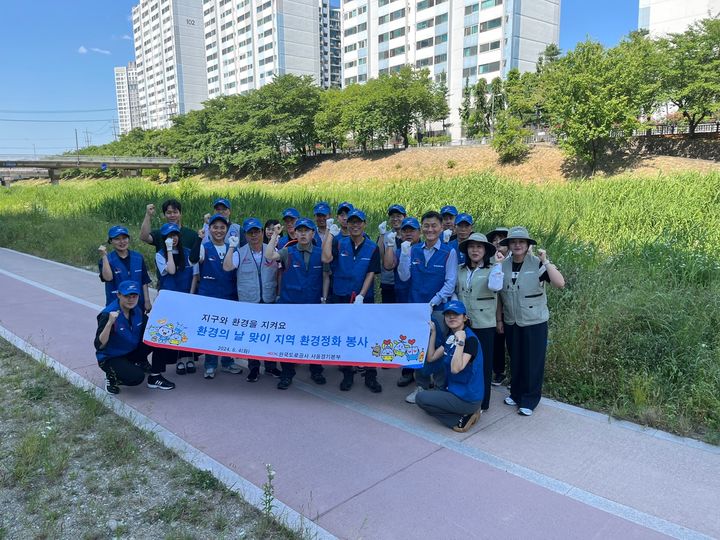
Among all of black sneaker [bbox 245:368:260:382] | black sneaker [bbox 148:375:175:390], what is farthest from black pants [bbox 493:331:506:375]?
black sneaker [bbox 148:375:175:390]

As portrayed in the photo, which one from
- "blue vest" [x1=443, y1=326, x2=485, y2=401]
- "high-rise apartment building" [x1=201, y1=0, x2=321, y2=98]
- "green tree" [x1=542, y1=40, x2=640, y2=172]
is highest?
"high-rise apartment building" [x1=201, y1=0, x2=321, y2=98]

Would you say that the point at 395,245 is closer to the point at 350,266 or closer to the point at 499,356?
the point at 350,266

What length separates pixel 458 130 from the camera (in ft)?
203

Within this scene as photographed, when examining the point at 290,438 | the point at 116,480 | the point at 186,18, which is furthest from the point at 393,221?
the point at 186,18

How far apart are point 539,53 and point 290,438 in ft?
213

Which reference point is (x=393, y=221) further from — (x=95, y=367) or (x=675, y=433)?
(x=95, y=367)

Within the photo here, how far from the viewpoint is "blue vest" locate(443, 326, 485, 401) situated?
4.51m

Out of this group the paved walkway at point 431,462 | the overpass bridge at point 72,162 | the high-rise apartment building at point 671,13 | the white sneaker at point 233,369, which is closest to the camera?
the paved walkway at point 431,462

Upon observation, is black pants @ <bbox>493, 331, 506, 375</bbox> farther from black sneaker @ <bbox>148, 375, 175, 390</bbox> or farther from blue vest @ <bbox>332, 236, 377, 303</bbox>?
black sneaker @ <bbox>148, 375, 175, 390</bbox>

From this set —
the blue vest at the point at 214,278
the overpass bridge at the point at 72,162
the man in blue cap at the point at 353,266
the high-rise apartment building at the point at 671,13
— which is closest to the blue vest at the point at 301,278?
the man in blue cap at the point at 353,266

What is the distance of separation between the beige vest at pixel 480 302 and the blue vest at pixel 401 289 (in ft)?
2.90

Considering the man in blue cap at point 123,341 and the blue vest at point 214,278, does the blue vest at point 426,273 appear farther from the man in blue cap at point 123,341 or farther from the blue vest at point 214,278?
the man in blue cap at point 123,341

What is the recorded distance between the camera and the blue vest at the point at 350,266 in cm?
547

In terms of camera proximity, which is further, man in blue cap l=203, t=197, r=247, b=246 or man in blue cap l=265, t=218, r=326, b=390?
man in blue cap l=203, t=197, r=247, b=246
